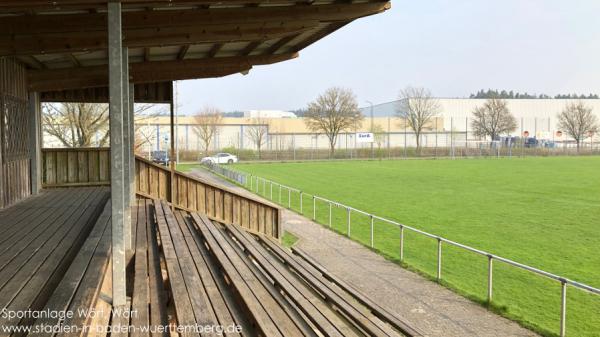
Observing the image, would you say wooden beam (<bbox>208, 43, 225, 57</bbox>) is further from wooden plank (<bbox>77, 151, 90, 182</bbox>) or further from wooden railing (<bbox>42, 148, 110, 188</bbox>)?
wooden plank (<bbox>77, 151, 90, 182</bbox>)

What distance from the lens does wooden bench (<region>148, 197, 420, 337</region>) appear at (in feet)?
16.3

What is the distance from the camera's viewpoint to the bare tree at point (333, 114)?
71562 mm

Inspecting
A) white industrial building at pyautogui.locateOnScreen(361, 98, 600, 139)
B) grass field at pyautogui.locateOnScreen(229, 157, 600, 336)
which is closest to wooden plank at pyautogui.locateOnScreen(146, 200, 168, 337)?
grass field at pyautogui.locateOnScreen(229, 157, 600, 336)

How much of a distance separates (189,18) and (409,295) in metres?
5.56

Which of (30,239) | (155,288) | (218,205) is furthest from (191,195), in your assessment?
(155,288)

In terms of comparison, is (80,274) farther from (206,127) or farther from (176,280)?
(206,127)

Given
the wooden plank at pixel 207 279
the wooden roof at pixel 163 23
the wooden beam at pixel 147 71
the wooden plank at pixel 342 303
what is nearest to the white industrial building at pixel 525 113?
the wooden beam at pixel 147 71

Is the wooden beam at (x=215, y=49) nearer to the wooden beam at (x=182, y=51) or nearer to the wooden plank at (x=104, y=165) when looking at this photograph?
the wooden beam at (x=182, y=51)

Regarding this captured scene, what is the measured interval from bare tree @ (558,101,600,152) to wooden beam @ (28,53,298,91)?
84.6 metres

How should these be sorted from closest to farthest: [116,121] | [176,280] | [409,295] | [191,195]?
[116,121], [176,280], [409,295], [191,195]

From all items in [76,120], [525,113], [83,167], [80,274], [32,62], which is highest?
[525,113]

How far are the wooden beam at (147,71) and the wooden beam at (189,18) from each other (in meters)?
3.88

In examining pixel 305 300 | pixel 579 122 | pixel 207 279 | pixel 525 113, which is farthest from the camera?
pixel 525 113

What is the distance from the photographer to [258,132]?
2918 inches
